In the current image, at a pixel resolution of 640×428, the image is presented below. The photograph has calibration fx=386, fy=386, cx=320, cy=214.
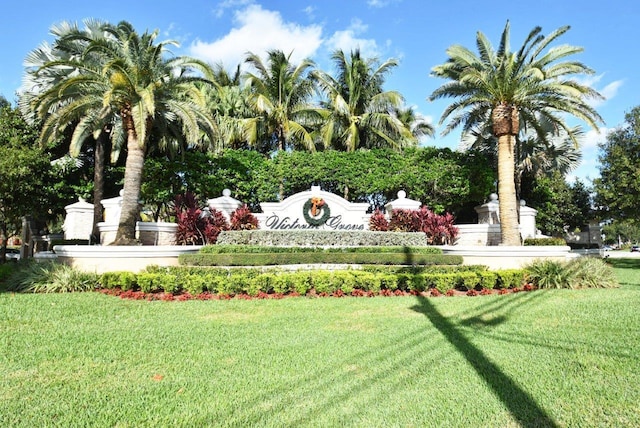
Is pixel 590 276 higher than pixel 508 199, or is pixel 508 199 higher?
pixel 508 199

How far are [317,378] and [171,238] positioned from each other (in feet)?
40.4

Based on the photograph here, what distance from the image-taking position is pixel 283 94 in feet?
71.4

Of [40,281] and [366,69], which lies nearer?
[40,281]

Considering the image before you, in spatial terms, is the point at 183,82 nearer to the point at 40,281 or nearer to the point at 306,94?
the point at 40,281

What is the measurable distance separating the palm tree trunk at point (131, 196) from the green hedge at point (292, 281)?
9.04 feet

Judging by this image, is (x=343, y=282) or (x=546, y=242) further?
(x=546, y=242)

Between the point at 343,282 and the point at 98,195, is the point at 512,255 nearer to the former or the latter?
the point at 343,282

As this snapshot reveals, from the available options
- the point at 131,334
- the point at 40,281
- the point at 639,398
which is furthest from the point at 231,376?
the point at 40,281

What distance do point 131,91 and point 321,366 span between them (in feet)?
35.5

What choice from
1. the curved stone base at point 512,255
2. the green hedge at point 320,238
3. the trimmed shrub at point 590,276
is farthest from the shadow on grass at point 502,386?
the green hedge at point 320,238

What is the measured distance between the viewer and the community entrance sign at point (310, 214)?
1712 cm

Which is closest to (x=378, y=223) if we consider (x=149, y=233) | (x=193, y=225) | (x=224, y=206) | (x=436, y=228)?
(x=436, y=228)

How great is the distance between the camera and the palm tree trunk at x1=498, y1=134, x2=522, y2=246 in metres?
13.5

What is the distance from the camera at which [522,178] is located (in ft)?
71.9
